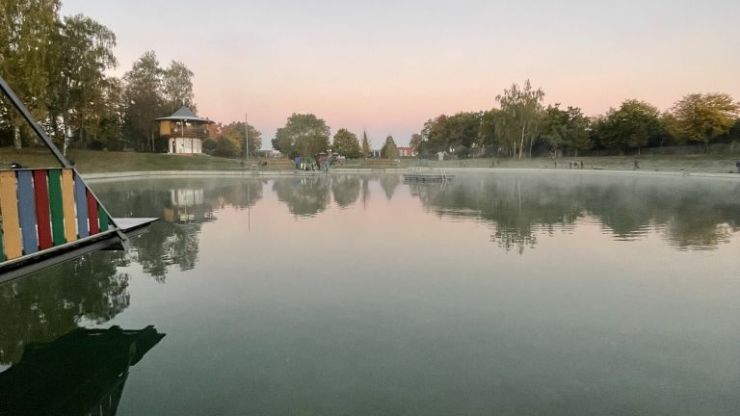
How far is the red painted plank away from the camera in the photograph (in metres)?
6.55

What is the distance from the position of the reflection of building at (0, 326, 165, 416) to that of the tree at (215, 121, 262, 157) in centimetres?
8246

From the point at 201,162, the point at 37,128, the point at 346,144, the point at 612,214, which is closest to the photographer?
the point at 37,128

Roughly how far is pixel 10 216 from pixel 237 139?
111904mm

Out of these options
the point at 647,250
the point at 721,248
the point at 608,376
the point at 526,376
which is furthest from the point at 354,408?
the point at 721,248

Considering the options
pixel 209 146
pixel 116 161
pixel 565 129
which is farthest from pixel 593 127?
pixel 116 161

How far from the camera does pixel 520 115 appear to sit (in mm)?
83312

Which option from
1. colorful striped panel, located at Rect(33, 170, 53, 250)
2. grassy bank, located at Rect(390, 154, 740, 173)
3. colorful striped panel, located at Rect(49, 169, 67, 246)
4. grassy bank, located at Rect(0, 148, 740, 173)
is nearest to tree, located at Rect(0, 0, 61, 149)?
grassy bank, located at Rect(0, 148, 740, 173)

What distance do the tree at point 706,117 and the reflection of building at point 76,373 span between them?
8332 cm

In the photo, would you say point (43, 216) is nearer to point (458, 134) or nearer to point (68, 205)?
point (68, 205)

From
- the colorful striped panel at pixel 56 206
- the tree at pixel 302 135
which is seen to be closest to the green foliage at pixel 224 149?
the tree at pixel 302 135

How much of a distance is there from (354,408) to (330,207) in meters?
17.3

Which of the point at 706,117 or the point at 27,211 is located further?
the point at 706,117

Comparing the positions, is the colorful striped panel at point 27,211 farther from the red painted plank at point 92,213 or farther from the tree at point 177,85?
the tree at point 177,85

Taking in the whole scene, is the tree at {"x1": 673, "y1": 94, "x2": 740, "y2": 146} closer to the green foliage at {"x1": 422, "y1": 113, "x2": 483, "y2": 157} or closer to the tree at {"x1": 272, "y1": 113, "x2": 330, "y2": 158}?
the green foliage at {"x1": 422, "y1": 113, "x2": 483, "y2": 157}
